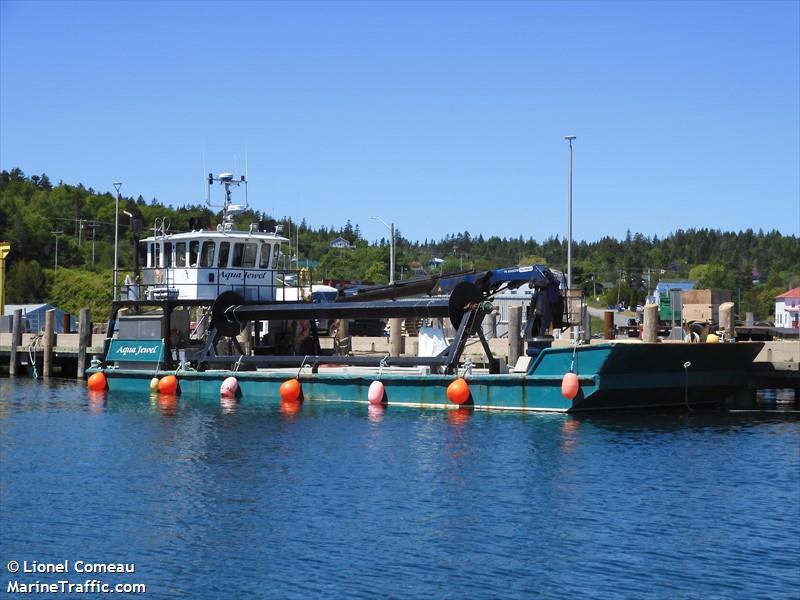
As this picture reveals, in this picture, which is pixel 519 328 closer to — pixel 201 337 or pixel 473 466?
pixel 201 337

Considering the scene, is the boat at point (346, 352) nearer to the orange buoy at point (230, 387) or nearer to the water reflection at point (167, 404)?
the orange buoy at point (230, 387)

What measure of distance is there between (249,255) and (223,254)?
3.45 ft

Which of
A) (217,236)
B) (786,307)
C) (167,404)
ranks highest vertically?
(786,307)

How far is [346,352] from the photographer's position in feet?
142

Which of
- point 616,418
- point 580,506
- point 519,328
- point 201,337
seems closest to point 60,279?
point 201,337

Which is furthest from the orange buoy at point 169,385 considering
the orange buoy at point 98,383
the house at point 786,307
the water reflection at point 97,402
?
the house at point 786,307

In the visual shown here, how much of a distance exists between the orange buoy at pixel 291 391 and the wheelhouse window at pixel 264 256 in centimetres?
597

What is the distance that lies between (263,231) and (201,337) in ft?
15.5

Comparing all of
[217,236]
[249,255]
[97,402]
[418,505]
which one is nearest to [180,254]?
[217,236]

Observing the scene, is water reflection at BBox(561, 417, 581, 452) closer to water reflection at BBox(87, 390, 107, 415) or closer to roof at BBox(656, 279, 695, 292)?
water reflection at BBox(87, 390, 107, 415)

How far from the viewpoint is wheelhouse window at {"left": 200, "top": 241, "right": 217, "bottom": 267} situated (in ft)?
124

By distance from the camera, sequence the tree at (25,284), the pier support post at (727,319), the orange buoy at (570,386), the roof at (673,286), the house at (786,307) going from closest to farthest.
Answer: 1. the orange buoy at (570,386)
2. the pier support post at (727,319)
3. the tree at (25,284)
4. the roof at (673,286)
5. the house at (786,307)

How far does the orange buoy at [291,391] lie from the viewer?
3447 cm

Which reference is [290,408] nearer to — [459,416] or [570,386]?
[459,416]
